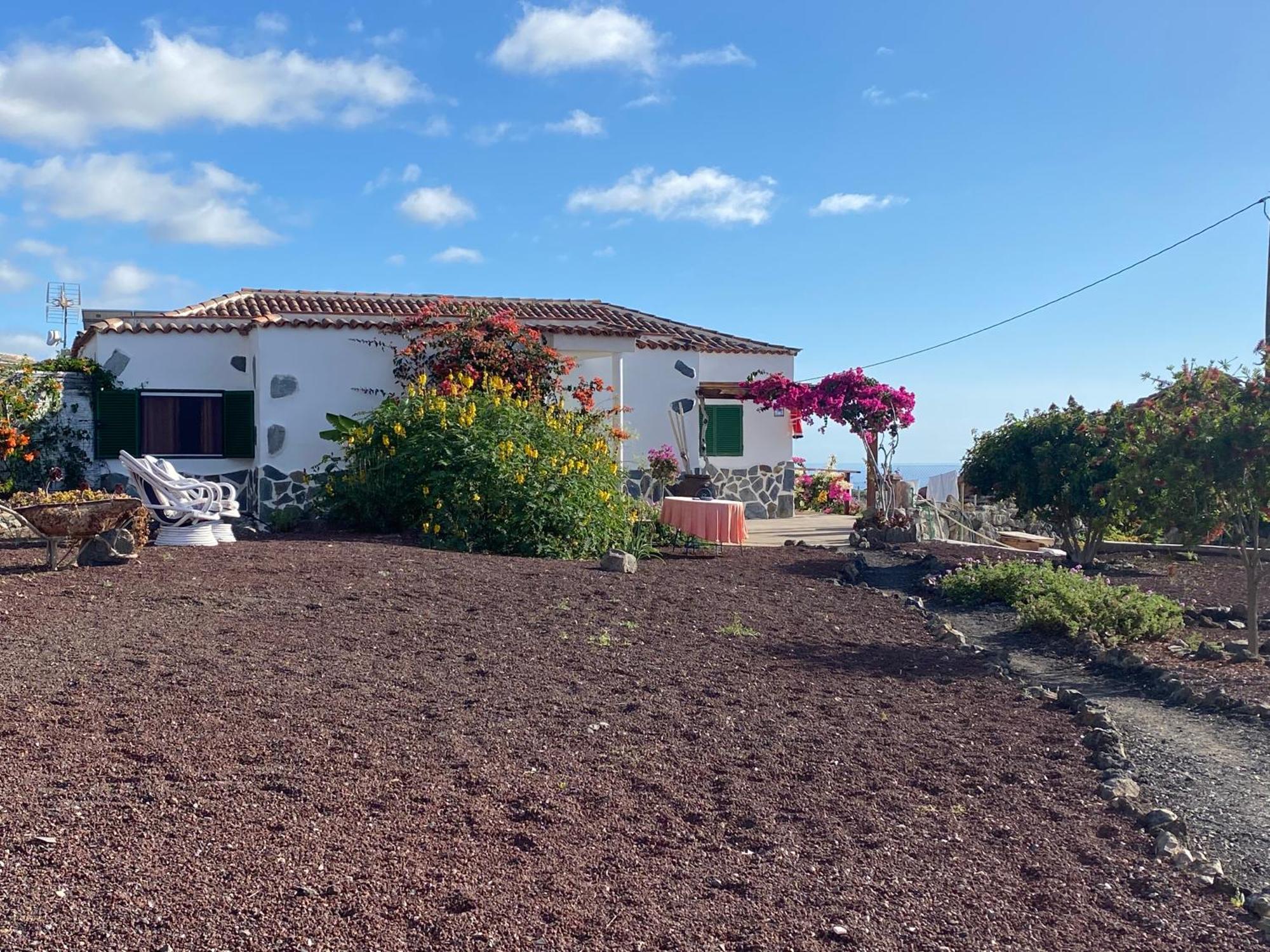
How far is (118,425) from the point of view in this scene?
596 inches

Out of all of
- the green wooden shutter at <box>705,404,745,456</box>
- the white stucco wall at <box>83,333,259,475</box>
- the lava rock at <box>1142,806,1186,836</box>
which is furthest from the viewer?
the green wooden shutter at <box>705,404,745,456</box>

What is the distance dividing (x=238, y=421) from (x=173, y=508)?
17.2 ft

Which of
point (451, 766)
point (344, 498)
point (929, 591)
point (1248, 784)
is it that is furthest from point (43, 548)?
point (1248, 784)

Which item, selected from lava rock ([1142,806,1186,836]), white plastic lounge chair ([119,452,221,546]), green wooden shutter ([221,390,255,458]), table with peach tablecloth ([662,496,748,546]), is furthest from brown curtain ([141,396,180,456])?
lava rock ([1142,806,1186,836])

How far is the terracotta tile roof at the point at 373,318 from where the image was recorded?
15164 millimetres

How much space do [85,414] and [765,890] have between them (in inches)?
555

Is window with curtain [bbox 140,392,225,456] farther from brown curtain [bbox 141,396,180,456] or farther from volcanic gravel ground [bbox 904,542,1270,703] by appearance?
volcanic gravel ground [bbox 904,542,1270,703]

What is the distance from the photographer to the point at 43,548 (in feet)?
32.8

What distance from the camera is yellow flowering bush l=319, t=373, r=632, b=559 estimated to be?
434 inches

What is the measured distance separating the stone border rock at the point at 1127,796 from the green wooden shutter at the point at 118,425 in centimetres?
1214

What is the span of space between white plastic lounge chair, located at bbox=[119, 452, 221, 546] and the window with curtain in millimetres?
4979

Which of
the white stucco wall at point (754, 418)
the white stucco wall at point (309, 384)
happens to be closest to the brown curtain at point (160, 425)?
the white stucco wall at point (309, 384)

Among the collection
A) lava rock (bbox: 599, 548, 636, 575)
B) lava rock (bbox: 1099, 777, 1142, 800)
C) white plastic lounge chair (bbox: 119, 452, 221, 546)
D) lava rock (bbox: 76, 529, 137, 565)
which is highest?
white plastic lounge chair (bbox: 119, 452, 221, 546)

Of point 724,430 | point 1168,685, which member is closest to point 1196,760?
point 1168,685
